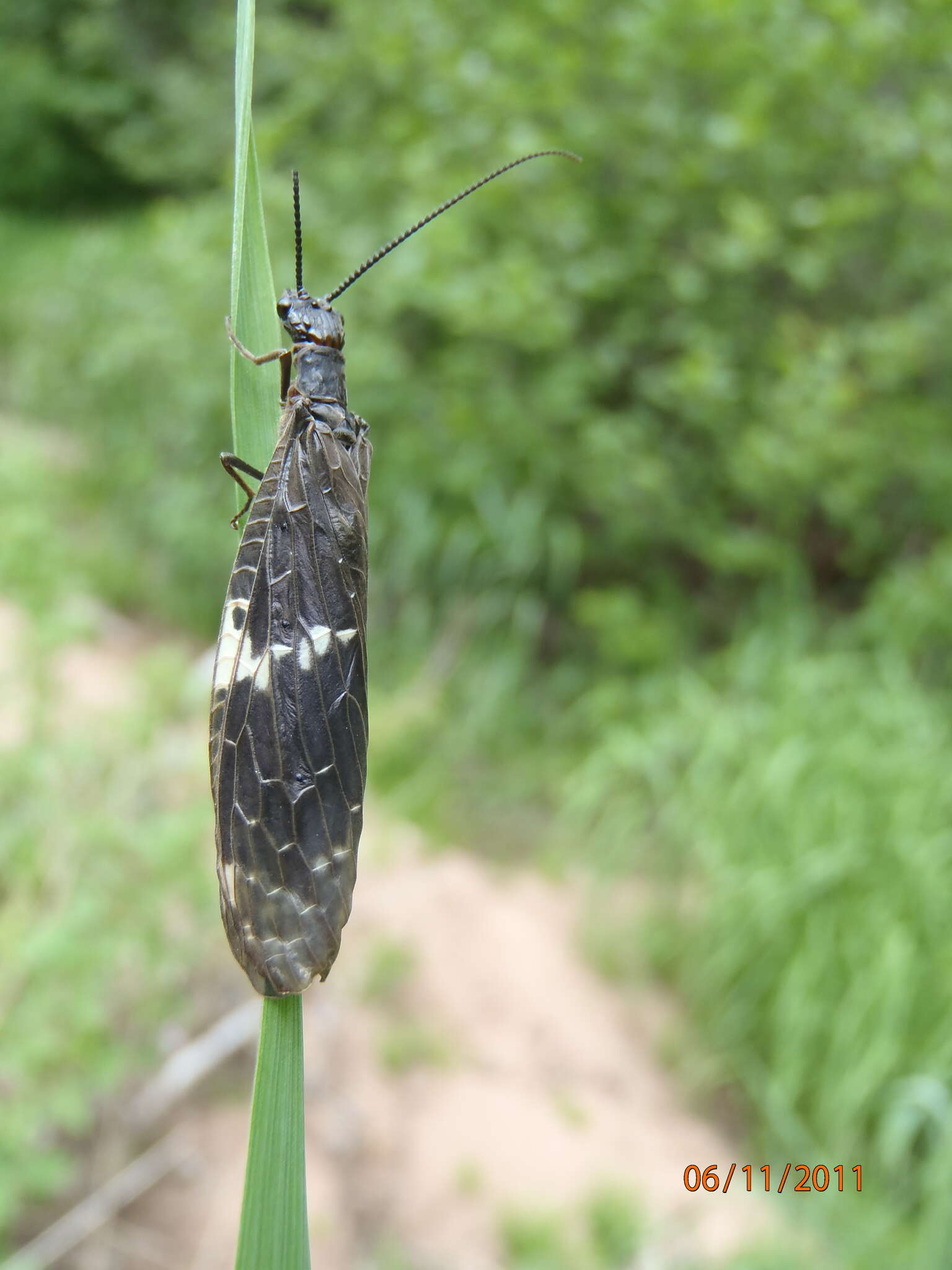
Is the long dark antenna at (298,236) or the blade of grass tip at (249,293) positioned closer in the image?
the blade of grass tip at (249,293)

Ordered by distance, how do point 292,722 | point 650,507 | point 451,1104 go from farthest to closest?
point 650,507 → point 451,1104 → point 292,722

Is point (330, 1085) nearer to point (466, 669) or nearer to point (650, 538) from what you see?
point (466, 669)

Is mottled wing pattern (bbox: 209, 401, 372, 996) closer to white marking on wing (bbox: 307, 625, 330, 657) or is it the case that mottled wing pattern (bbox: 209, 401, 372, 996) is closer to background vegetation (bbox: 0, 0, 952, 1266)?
white marking on wing (bbox: 307, 625, 330, 657)

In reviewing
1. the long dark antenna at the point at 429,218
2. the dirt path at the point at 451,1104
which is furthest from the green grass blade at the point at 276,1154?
the dirt path at the point at 451,1104
